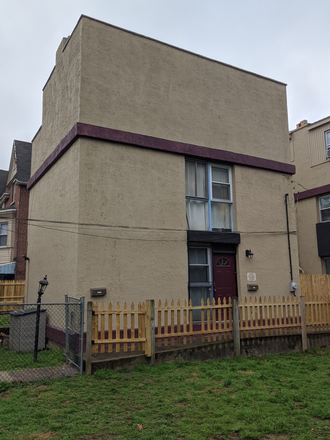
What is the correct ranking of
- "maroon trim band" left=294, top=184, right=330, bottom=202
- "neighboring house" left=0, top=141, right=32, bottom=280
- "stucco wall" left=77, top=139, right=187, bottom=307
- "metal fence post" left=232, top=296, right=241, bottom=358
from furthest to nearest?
"neighboring house" left=0, top=141, right=32, bottom=280 → "maroon trim band" left=294, top=184, right=330, bottom=202 → "stucco wall" left=77, top=139, right=187, bottom=307 → "metal fence post" left=232, top=296, right=241, bottom=358

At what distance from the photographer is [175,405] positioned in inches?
234

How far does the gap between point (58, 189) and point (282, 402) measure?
880cm

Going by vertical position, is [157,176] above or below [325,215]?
below

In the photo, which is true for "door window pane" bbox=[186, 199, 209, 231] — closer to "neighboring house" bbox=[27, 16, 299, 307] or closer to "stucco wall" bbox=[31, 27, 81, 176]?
"neighboring house" bbox=[27, 16, 299, 307]

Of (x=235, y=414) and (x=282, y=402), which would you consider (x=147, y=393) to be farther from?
(x=282, y=402)

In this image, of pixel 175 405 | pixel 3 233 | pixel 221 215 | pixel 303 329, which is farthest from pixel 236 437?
pixel 3 233

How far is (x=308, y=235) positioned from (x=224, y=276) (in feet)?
31.1

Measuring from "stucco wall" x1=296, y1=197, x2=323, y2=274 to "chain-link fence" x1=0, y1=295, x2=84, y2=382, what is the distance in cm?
1347

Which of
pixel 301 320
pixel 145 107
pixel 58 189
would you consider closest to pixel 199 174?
pixel 145 107

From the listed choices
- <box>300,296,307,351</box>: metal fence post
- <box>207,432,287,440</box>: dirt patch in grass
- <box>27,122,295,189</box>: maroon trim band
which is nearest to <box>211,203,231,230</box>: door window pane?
<box>27,122,295,189</box>: maroon trim band

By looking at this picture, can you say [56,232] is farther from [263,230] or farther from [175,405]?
[175,405]

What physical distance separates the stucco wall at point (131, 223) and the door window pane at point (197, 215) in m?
0.51

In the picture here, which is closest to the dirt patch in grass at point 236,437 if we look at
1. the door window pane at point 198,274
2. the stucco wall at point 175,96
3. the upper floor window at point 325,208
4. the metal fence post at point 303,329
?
the metal fence post at point 303,329

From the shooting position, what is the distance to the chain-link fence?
7.45 m
